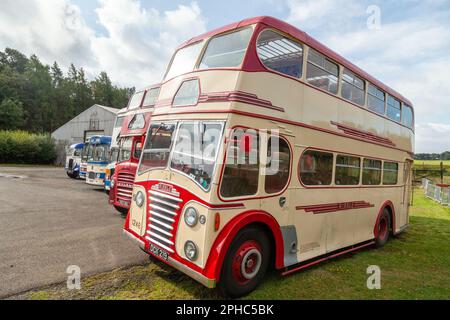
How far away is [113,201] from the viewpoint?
31.8 ft

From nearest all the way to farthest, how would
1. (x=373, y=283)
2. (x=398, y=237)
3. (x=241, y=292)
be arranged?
(x=241, y=292) → (x=373, y=283) → (x=398, y=237)

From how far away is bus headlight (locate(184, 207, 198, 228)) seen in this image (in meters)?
4.08

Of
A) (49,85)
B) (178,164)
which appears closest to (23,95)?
(49,85)

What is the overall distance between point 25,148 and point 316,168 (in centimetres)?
4284

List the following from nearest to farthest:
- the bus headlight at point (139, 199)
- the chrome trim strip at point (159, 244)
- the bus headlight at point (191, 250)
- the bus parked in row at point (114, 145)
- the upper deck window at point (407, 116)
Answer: the bus headlight at point (191, 250) < the chrome trim strip at point (159, 244) < the bus headlight at point (139, 199) < the upper deck window at point (407, 116) < the bus parked in row at point (114, 145)

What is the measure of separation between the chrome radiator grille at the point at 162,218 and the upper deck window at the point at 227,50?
2288 millimetres

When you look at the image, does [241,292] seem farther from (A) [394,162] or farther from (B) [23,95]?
(B) [23,95]

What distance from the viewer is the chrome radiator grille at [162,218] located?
14.4ft

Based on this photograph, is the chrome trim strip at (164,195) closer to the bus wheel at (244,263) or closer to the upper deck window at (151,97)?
the bus wheel at (244,263)

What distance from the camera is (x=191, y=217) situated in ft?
13.6

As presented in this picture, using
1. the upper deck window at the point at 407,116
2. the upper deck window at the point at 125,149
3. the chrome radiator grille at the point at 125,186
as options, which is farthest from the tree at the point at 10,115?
the upper deck window at the point at 407,116

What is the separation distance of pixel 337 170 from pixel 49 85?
6905 centimetres

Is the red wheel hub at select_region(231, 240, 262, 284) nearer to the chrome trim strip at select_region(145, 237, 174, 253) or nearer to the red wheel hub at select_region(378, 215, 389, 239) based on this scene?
the chrome trim strip at select_region(145, 237, 174, 253)
